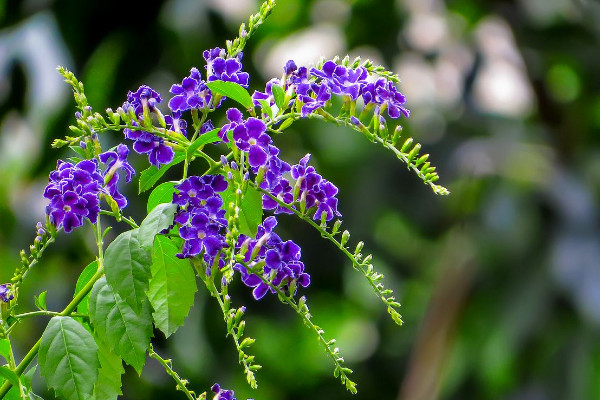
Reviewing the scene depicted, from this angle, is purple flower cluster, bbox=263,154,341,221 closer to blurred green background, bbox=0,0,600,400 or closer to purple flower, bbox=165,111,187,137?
purple flower, bbox=165,111,187,137

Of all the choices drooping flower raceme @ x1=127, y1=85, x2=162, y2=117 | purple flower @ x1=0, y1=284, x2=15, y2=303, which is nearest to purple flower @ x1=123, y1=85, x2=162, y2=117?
drooping flower raceme @ x1=127, y1=85, x2=162, y2=117

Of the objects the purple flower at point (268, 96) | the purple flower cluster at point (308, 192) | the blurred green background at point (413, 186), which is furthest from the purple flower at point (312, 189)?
the blurred green background at point (413, 186)

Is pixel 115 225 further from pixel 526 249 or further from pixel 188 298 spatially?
pixel 188 298

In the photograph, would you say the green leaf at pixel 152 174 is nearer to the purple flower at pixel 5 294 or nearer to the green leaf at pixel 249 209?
the green leaf at pixel 249 209

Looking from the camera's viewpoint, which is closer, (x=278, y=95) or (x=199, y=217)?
(x=199, y=217)

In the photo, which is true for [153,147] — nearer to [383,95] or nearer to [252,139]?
[252,139]

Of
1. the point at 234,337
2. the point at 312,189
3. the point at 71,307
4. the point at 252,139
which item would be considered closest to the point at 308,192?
the point at 312,189
